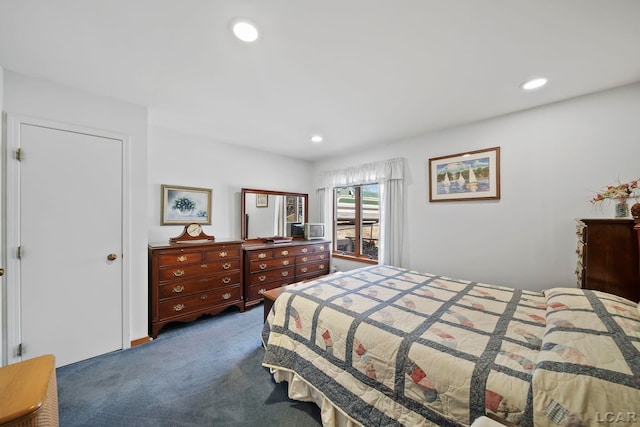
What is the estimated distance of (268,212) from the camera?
3990mm

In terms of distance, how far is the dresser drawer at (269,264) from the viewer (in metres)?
3.29

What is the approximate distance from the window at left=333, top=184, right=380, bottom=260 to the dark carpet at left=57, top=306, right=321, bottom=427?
7.46 ft

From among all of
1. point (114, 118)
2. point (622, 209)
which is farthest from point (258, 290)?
point (622, 209)

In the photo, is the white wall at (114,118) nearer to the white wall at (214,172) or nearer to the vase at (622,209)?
the white wall at (214,172)

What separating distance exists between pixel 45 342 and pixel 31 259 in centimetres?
71

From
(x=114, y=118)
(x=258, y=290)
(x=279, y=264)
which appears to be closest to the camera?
(x=114, y=118)

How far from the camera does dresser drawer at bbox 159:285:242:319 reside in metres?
2.56

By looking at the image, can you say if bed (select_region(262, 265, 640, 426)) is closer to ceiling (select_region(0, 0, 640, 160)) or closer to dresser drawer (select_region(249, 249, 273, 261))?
dresser drawer (select_region(249, 249, 273, 261))

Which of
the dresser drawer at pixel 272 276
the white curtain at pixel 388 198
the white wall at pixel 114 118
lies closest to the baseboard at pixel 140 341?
the white wall at pixel 114 118

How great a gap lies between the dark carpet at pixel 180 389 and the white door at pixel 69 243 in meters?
0.28

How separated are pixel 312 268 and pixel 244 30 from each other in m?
3.38

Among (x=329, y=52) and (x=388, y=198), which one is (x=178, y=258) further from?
(x=388, y=198)

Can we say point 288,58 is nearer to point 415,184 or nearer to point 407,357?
point 407,357

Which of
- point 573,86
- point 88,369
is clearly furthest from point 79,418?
point 573,86
